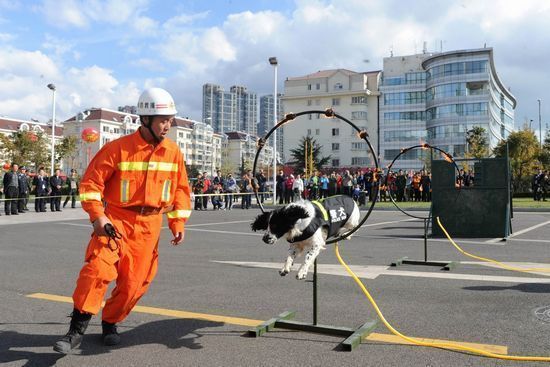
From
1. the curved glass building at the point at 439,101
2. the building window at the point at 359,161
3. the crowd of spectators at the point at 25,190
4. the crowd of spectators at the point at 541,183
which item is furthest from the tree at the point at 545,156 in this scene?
the crowd of spectators at the point at 25,190

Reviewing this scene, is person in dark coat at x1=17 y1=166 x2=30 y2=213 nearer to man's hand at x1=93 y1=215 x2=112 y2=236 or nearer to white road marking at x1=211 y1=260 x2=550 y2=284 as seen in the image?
white road marking at x1=211 y1=260 x2=550 y2=284

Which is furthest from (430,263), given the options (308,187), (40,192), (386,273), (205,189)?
(205,189)

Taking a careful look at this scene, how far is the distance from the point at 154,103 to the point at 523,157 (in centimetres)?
6196

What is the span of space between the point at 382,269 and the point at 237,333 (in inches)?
172

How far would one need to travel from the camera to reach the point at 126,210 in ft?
14.9

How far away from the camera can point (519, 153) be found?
5938cm

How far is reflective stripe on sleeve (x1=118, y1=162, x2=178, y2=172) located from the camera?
4574 mm

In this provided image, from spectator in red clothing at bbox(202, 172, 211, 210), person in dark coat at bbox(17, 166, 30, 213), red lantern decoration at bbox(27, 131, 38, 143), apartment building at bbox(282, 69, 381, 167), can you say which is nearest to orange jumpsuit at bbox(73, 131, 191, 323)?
person in dark coat at bbox(17, 166, 30, 213)

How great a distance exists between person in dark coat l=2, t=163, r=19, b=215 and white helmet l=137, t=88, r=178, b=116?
21.9m

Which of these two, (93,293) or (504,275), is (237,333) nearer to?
(93,293)

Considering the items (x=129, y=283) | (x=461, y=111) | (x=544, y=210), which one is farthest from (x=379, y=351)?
(x=461, y=111)

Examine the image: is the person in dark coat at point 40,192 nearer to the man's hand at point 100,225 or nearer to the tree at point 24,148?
the man's hand at point 100,225

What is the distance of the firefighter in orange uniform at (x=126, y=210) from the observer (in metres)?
4.21

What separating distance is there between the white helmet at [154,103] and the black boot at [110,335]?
6.48 feet
